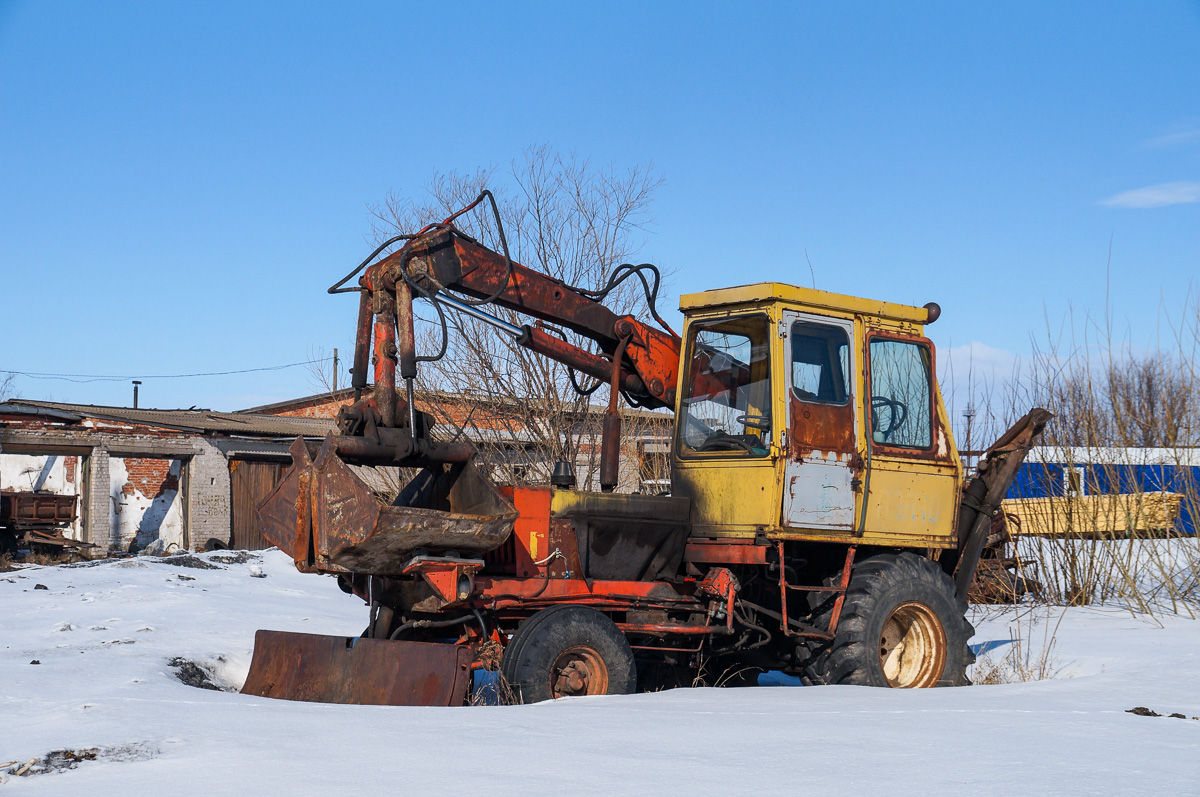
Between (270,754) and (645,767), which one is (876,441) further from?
(270,754)

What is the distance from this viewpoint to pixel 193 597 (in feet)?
40.3

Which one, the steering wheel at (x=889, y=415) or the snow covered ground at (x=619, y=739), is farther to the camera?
the steering wheel at (x=889, y=415)

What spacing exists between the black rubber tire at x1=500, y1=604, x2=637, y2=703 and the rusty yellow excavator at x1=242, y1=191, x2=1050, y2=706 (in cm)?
1

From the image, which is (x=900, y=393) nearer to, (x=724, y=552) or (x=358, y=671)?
(x=724, y=552)

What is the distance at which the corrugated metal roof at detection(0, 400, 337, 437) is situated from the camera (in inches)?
912

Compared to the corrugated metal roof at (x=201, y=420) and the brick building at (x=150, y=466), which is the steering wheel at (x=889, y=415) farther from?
the brick building at (x=150, y=466)

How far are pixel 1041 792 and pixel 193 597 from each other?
1055 cm

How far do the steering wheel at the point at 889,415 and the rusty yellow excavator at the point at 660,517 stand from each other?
0.02 metres

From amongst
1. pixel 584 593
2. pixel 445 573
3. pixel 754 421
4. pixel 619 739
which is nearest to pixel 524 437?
pixel 754 421

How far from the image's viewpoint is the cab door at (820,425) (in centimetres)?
702

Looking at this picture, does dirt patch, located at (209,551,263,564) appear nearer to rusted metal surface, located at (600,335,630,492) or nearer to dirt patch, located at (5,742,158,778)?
rusted metal surface, located at (600,335,630,492)

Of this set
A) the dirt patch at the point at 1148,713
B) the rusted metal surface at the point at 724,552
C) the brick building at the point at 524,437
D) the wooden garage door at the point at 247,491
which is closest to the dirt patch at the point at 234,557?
the brick building at the point at 524,437

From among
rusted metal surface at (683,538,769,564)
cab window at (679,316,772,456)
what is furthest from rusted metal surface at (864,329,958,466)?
rusted metal surface at (683,538,769,564)

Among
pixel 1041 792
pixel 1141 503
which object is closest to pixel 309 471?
pixel 1041 792
